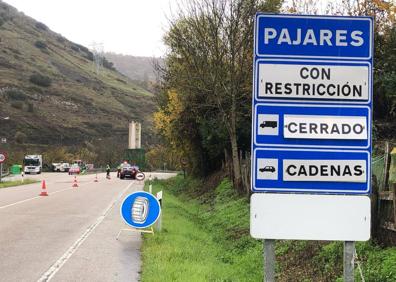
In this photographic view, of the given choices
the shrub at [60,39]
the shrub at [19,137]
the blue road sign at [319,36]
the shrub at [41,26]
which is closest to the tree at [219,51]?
the blue road sign at [319,36]

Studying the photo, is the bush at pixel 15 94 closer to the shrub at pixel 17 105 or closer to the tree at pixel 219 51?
the shrub at pixel 17 105

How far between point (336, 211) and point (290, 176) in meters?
0.36

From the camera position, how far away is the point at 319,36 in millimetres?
3596

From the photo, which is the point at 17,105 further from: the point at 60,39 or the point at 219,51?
the point at 60,39

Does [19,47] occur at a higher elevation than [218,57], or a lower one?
higher

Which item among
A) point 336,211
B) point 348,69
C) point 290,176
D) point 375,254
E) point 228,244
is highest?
point 348,69

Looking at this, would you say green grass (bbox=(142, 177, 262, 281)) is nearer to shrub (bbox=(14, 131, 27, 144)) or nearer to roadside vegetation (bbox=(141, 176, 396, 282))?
roadside vegetation (bbox=(141, 176, 396, 282))

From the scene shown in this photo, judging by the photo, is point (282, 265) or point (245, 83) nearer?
point (282, 265)

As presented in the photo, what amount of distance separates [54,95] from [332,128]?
394 ft

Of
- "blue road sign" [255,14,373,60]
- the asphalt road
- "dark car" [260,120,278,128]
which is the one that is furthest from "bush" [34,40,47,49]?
"dark car" [260,120,278,128]

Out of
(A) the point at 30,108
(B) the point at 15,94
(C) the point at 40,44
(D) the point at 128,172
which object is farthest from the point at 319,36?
(C) the point at 40,44

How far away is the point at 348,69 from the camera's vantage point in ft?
11.8

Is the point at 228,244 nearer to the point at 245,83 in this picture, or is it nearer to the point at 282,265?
the point at 282,265

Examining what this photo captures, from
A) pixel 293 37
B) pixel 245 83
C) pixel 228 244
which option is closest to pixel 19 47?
pixel 245 83
